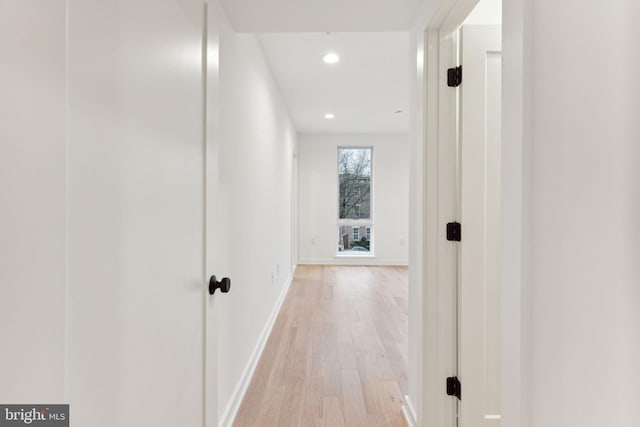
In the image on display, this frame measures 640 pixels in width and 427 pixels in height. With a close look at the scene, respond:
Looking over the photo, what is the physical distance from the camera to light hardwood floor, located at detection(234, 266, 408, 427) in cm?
195

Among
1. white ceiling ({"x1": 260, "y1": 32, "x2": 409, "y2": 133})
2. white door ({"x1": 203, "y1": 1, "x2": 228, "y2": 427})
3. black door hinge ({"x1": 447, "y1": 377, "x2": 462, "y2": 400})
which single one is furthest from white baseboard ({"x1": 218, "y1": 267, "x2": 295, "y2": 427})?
white ceiling ({"x1": 260, "y1": 32, "x2": 409, "y2": 133})

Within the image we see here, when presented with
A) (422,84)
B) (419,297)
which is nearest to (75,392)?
(419,297)

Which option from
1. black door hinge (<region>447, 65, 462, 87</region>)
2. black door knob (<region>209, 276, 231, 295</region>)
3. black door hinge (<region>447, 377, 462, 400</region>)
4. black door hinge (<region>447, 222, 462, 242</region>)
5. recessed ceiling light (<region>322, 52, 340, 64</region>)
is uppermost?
recessed ceiling light (<region>322, 52, 340, 64</region>)

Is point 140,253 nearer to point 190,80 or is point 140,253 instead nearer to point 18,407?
point 18,407

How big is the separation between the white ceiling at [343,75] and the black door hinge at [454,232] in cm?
188

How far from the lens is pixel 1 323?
1.48ft

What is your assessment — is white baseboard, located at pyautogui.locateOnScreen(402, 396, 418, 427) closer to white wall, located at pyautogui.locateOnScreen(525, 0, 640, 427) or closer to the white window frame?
white wall, located at pyautogui.locateOnScreen(525, 0, 640, 427)

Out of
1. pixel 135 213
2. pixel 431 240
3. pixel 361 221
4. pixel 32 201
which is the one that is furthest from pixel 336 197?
pixel 32 201

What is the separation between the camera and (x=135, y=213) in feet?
2.51

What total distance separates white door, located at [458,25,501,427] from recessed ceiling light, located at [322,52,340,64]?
1.76 m

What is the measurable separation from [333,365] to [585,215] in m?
2.24

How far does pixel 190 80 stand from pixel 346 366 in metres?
2.24

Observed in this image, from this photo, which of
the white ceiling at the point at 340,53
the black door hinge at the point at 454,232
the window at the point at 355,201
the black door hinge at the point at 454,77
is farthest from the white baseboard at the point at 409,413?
Answer: the window at the point at 355,201

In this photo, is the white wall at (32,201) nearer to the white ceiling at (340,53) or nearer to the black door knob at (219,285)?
the black door knob at (219,285)
